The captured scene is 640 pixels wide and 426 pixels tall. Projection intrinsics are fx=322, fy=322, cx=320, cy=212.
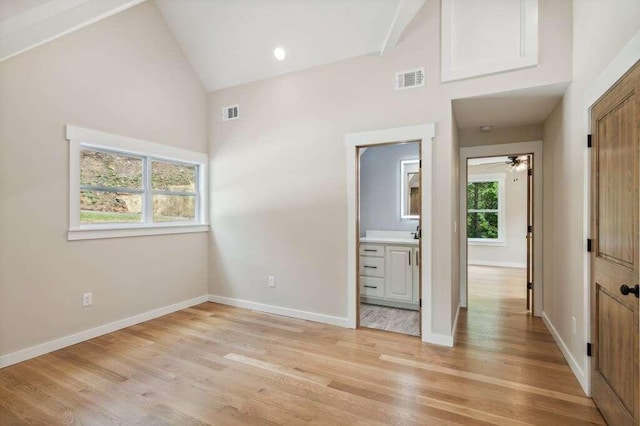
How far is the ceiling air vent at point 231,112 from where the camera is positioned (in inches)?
172

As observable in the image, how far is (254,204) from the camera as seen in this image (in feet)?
14.0

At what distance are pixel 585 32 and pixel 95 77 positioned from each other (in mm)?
4370

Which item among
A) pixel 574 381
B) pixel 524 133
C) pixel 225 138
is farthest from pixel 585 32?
pixel 225 138

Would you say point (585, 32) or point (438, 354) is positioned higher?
point (585, 32)

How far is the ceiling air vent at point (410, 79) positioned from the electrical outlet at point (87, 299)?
3.79m

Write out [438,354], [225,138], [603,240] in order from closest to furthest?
[603,240] < [438,354] < [225,138]

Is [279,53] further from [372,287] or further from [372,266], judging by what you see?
[372,287]

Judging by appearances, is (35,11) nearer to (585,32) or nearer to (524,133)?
(585,32)

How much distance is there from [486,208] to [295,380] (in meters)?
7.29

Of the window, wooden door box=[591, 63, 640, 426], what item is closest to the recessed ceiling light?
wooden door box=[591, 63, 640, 426]

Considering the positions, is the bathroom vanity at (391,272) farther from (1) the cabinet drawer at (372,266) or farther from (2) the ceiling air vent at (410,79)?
(2) the ceiling air vent at (410,79)

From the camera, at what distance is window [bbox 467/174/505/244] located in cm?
790

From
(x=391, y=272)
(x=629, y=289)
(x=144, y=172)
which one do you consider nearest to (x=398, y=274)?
(x=391, y=272)

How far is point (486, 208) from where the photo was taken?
812 centimetres
